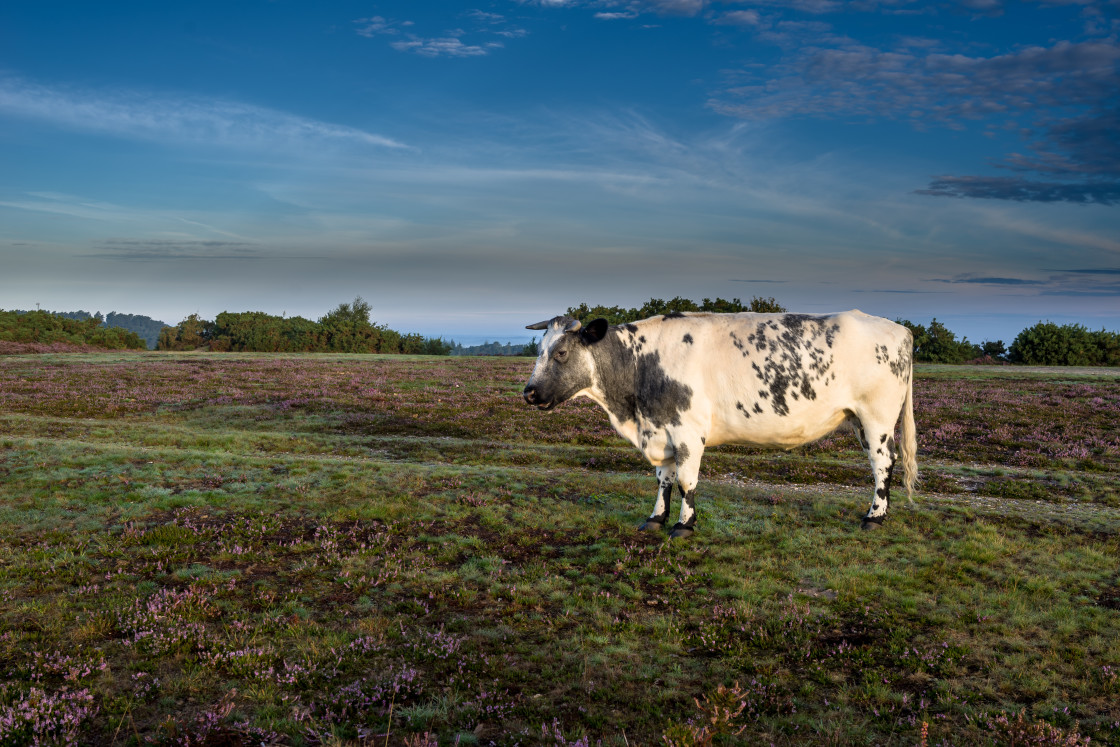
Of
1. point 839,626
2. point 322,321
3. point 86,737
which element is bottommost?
point 86,737

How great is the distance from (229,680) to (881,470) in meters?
10.4

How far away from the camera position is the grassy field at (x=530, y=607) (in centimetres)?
559

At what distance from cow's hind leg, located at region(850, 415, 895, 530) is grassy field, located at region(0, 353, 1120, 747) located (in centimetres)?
36

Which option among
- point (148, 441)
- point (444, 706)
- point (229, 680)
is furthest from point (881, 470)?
point (148, 441)

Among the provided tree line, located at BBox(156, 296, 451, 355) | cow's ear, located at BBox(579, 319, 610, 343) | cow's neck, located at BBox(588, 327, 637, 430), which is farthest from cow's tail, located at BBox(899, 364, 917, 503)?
tree line, located at BBox(156, 296, 451, 355)

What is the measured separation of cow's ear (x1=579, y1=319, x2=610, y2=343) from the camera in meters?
10.8

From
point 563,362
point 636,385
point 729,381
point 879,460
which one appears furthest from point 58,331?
point 879,460

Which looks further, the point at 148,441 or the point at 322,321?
the point at 322,321

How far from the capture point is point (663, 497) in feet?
36.7

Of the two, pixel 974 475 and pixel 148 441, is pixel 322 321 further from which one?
pixel 974 475

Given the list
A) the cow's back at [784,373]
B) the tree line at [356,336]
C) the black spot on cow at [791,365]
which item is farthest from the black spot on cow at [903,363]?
the tree line at [356,336]

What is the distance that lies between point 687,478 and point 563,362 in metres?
2.95

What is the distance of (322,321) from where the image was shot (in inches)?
4528

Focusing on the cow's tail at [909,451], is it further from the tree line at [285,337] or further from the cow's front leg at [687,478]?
the tree line at [285,337]
